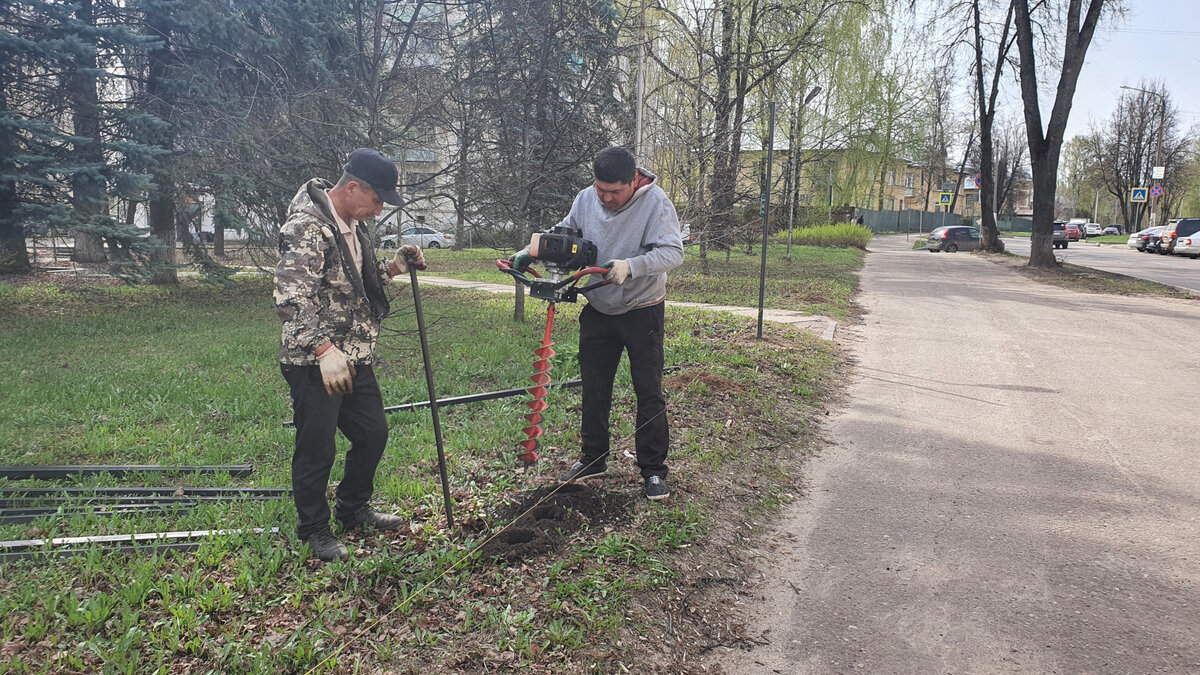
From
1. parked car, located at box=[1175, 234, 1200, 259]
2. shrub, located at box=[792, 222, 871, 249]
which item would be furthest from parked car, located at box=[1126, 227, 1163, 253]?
shrub, located at box=[792, 222, 871, 249]

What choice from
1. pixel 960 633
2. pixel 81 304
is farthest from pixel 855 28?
pixel 960 633

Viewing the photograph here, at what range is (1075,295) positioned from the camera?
16.2 m

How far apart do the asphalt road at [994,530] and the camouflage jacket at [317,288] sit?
225 centimetres

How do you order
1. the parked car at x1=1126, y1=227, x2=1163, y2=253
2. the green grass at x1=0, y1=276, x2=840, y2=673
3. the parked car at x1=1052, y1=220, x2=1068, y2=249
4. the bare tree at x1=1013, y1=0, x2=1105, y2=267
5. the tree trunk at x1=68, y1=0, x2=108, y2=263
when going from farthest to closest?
the parked car at x1=1052, y1=220, x2=1068, y2=249 → the parked car at x1=1126, y1=227, x2=1163, y2=253 → the bare tree at x1=1013, y1=0, x2=1105, y2=267 → the tree trunk at x1=68, y1=0, x2=108, y2=263 → the green grass at x1=0, y1=276, x2=840, y2=673

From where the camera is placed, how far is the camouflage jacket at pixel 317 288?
11.0 ft

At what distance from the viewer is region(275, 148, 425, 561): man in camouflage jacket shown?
3.35 metres

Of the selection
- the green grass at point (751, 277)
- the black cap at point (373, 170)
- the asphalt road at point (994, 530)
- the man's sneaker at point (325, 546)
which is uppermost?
the black cap at point (373, 170)

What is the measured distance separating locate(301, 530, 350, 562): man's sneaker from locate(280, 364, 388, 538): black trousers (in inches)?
1.2

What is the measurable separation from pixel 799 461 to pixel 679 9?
1602 cm

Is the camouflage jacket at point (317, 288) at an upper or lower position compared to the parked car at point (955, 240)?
lower

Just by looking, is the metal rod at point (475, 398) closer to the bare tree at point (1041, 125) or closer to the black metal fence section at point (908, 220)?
the bare tree at point (1041, 125)

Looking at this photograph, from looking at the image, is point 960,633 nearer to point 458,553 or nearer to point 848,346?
point 458,553

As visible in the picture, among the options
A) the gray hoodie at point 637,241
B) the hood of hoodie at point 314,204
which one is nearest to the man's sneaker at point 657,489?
the gray hoodie at point 637,241

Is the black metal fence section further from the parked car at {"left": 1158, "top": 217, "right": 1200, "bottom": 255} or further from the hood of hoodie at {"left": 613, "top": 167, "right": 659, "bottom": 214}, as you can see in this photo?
the hood of hoodie at {"left": 613, "top": 167, "right": 659, "bottom": 214}
